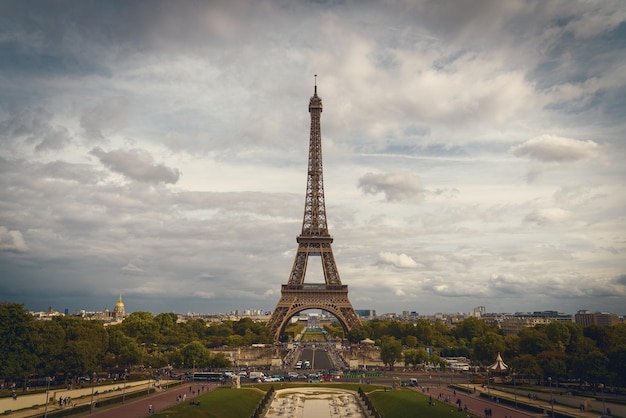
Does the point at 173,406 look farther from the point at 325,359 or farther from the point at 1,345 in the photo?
the point at 325,359

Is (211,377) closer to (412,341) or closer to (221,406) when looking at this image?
(221,406)

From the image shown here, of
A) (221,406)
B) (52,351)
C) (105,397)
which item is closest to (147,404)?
(105,397)

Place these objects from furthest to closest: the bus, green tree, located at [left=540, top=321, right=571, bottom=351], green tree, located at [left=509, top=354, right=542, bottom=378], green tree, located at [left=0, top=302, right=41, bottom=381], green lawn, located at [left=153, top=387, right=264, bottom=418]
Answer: green tree, located at [left=540, top=321, right=571, bottom=351] → the bus → green tree, located at [left=509, top=354, right=542, bottom=378] → green tree, located at [left=0, top=302, right=41, bottom=381] → green lawn, located at [left=153, top=387, right=264, bottom=418]

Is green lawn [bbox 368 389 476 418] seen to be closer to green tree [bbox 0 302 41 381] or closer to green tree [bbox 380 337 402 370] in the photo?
green tree [bbox 380 337 402 370]

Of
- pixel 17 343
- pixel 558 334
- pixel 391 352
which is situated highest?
pixel 558 334

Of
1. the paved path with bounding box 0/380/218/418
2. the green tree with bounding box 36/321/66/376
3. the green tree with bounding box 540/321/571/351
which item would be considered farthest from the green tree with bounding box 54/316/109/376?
the green tree with bounding box 540/321/571/351

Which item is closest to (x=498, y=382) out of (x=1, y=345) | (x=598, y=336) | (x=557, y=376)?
(x=557, y=376)

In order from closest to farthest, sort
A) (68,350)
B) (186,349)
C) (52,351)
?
(52,351)
(68,350)
(186,349)
